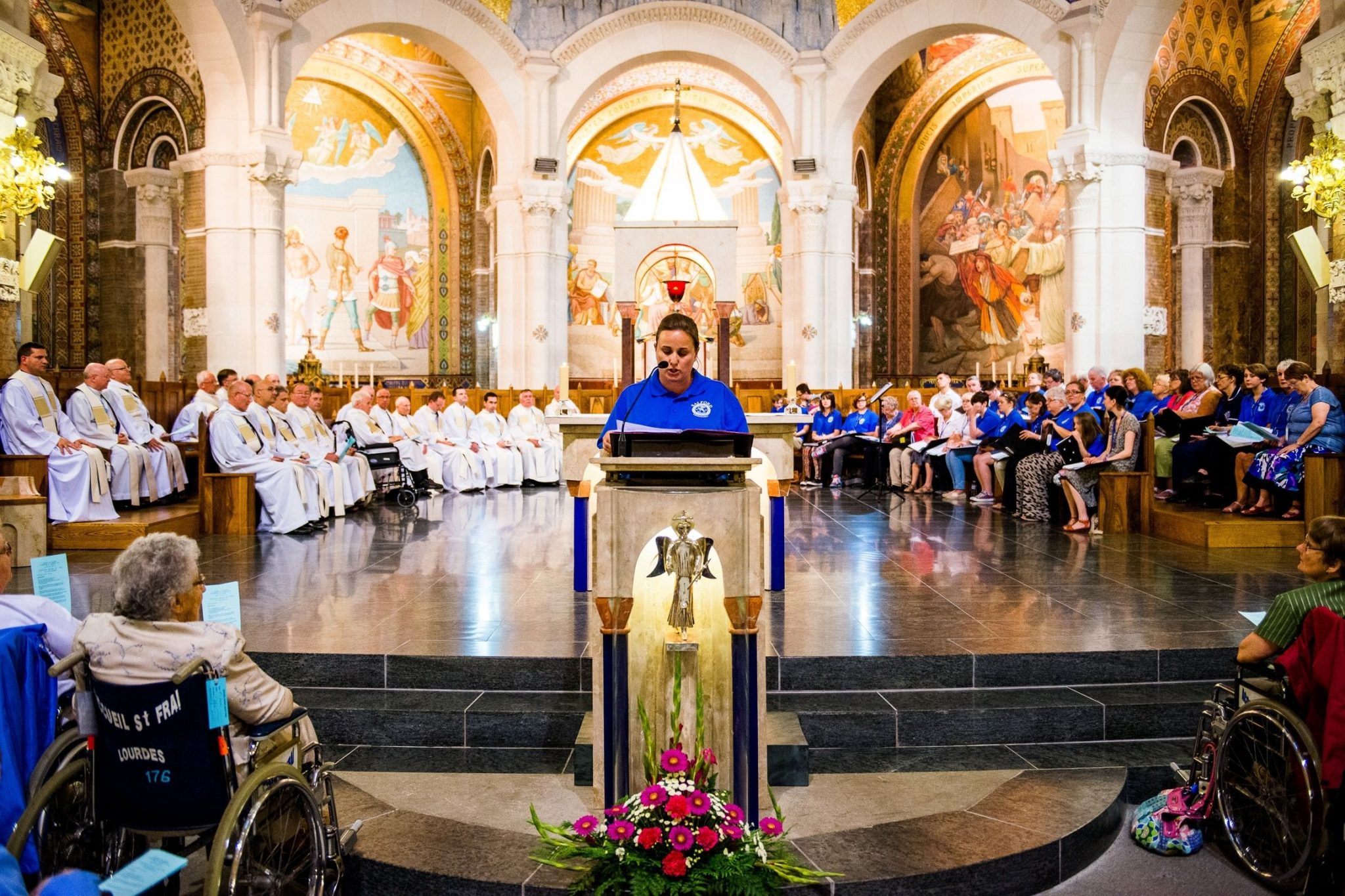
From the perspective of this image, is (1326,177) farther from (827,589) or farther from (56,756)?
(56,756)

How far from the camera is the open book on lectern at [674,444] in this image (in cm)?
316

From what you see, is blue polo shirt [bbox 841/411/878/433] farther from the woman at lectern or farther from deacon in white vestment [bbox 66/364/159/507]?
the woman at lectern

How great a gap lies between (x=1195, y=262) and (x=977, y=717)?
562 inches

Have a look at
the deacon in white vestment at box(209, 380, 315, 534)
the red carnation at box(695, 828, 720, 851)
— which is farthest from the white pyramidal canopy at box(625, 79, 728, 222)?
the red carnation at box(695, 828, 720, 851)

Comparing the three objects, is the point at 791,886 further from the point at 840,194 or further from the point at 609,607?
the point at 840,194

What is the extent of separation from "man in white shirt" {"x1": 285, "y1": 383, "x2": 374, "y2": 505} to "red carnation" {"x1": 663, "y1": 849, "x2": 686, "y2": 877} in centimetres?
783

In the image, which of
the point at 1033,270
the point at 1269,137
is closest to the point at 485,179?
the point at 1033,270

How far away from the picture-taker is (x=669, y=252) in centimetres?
2162

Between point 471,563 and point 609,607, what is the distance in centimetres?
407

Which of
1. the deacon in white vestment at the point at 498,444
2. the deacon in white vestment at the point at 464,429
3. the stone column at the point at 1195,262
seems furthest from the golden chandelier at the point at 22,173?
the stone column at the point at 1195,262

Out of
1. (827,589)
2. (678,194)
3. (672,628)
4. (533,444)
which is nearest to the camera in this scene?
(672,628)

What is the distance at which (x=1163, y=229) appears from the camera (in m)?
14.1

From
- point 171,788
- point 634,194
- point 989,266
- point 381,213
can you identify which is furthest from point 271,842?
point 634,194

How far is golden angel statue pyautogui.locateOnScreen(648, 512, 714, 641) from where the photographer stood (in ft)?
9.95
